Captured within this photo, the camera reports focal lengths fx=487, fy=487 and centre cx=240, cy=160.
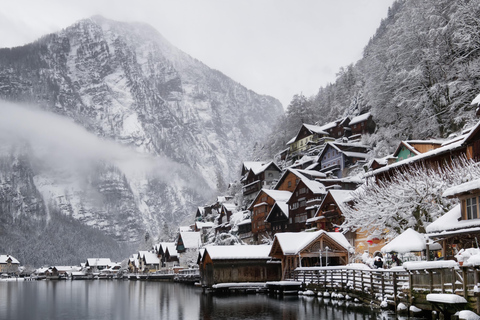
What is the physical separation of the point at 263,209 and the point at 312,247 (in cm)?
3707

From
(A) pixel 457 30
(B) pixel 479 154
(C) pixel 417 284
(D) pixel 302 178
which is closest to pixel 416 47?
(A) pixel 457 30

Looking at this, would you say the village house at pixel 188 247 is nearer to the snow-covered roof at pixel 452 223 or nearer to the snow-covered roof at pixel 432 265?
the snow-covered roof at pixel 452 223

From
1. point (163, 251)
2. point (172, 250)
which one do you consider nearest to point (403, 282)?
point (172, 250)

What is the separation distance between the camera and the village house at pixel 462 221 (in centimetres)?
2872

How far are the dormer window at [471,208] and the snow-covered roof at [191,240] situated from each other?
10235 centimetres

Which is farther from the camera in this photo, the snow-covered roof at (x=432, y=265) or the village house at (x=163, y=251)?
the village house at (x=163, y=251)

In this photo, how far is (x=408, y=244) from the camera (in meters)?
33.3

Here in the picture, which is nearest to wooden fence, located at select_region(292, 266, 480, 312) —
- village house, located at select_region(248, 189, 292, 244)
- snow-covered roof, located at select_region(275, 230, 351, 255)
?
snow-covered roof, located at select_region(275, 230, 351, 255)

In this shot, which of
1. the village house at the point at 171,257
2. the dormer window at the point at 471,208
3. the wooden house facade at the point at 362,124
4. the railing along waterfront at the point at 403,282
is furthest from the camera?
the village house at the point at 171,257

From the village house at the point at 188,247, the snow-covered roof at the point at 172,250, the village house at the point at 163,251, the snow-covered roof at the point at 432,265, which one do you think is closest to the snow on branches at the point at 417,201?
the snow-covered roof at the point at 432,265

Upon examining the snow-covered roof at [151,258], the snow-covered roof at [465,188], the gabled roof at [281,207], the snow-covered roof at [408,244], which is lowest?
the snow-covered roof at [151,258]

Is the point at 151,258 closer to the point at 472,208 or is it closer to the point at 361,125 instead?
the point at 361,125

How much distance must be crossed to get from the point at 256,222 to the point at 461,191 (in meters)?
69.8

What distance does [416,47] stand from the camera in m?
71.9
